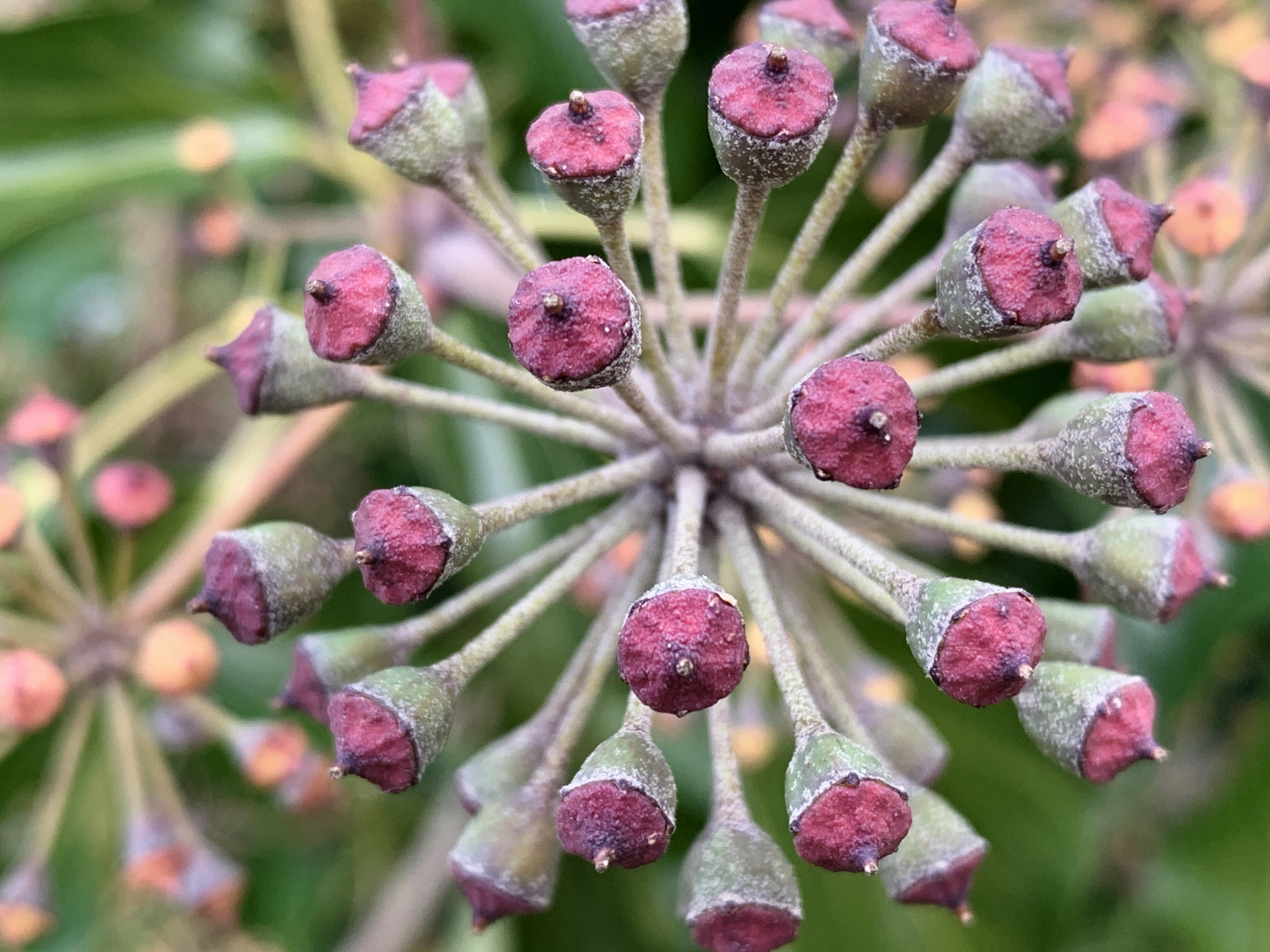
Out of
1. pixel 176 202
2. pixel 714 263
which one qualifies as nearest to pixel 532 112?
pixel 714 263

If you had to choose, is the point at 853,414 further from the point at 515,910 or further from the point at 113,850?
the point at 113,850

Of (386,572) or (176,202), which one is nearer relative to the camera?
(386,572)

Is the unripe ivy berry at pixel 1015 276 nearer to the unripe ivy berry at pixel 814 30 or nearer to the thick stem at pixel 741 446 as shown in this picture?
the thick stem at pixel 741 446

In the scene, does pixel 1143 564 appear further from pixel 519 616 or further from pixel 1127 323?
pixel 519 616

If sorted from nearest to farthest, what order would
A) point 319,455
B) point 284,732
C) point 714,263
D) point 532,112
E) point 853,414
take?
point 853,414 < point 284,732 < point 714,263 < point 532,112 < point 319,455

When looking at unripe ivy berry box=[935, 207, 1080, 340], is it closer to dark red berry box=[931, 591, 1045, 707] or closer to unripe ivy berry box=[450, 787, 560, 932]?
dark red berry box=[931, 591, 1045, 707]

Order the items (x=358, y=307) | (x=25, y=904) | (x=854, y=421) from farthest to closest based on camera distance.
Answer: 1. (x=25, y=904)
2. (x=358, y=307)
3. (x=854, y=421)

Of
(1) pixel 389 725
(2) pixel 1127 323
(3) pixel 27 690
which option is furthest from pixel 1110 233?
(3) pixel 27 690
